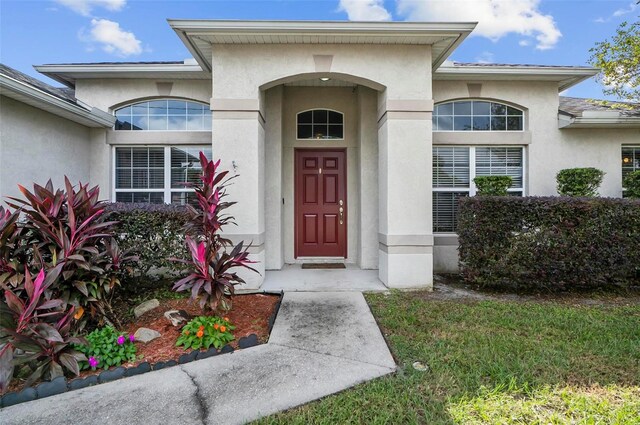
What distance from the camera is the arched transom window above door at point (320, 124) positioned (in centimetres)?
681

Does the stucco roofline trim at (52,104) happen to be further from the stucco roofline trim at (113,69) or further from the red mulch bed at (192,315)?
the red mulch bed at (192,315)

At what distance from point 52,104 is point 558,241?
819 cm

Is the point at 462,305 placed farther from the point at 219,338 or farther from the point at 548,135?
A: the point at 548,135

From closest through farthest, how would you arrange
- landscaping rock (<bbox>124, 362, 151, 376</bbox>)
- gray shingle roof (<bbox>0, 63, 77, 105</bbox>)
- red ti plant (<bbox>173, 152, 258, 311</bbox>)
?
1. landscaping rock (<bbox>124, 362, 151, 376</bbox>)
2. red ti plant (<bbox>173, 152, 258, 311</bbox>)
3. gray shingle roof (<bbox>0, 63, 77, 105</bbox>)

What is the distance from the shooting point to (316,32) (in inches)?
186

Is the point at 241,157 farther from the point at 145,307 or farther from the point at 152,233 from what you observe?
the point at 145,307

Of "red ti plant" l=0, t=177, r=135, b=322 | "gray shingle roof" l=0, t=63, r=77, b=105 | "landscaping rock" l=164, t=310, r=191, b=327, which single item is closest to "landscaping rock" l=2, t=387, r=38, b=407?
"red ti plant" l=0, t=177, r=135, b=322

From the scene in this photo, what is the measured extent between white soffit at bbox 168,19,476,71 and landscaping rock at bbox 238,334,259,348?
4.13 meters

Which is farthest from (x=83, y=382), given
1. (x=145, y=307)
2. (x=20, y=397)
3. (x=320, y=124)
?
(x=320, y=124)

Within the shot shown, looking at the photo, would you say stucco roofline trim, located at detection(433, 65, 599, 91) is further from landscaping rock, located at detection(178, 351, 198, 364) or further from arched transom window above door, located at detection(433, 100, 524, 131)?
landscaping rock, located at detection(178, 351, 198, 364)

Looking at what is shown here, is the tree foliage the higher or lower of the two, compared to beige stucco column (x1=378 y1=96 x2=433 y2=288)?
higher

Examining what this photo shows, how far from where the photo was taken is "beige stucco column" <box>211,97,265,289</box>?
5047 mm

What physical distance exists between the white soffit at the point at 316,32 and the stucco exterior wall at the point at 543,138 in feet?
6.59

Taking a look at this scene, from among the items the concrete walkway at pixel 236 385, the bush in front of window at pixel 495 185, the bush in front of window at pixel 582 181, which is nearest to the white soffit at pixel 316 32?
the bush in front of window at pixel 495 185
